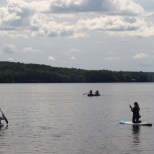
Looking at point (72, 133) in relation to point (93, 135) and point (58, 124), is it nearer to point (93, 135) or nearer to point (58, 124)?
point (93, 135)

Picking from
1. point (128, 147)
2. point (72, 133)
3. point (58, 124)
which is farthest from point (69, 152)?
point (58, 124)

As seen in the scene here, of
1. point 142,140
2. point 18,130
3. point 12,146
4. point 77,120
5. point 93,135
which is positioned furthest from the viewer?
point 77,120

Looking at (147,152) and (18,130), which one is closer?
(147,152)

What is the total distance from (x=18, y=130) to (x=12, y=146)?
10.8 metres

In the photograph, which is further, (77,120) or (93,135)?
(77,120)

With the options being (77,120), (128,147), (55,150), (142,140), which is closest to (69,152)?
(55,150)

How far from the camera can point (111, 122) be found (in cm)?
5906

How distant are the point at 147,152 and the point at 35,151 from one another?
26.1 ft

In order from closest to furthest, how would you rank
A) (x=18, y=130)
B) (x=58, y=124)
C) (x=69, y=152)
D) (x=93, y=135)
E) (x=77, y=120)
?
(x=69, y=152)
(x=93, y=135)
(x=18, y=130)
(x=58, y=124)
(x=77, y=120)

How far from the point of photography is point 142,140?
140 feet

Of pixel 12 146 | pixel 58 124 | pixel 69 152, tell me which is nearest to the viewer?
pixel 69 152

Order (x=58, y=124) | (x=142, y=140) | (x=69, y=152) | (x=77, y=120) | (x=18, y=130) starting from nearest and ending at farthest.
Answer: (x=69, y=152) → (x=142, y=140) → (x=18, y=130) → (x=58, y=124) → (x=77, y=120)

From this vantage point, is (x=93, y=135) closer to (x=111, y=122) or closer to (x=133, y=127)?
(x=133, y=127)

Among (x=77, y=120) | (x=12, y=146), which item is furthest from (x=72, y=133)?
(x=77, y=120)
